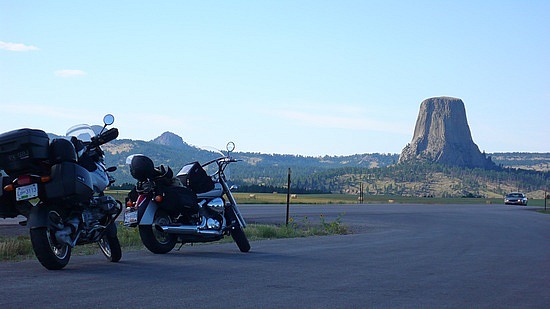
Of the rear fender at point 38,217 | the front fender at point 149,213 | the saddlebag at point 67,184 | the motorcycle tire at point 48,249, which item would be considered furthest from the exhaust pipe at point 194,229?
the rear fender at point 38,217

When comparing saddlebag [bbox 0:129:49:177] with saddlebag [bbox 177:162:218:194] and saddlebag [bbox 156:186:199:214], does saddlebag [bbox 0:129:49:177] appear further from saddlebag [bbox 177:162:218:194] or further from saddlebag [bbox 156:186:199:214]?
saddlebag [bbox 177:162:218:194]

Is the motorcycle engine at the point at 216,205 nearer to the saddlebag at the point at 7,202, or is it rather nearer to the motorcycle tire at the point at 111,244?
the motorcycle tire at the point at 111,244

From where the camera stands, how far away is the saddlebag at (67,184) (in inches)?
408

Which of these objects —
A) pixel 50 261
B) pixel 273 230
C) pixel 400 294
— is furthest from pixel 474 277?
pixel 273 230

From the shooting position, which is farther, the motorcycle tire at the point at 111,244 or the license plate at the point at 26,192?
the motorcycle tire at the point at 111,244

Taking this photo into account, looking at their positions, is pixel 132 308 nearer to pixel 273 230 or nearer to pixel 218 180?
pixel 218 180

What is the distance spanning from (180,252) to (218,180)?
146cm

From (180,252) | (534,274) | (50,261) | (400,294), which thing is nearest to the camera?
(400,294)

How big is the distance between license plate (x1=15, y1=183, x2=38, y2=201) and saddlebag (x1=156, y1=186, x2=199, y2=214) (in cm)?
345

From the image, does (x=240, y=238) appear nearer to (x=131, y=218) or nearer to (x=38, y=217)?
(x=131, y=218)

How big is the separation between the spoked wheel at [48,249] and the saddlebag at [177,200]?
2.88m

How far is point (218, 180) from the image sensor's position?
49.6 ft

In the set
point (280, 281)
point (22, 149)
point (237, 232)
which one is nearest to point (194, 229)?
point (237, 232)

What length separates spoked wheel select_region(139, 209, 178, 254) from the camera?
44.3 ft
